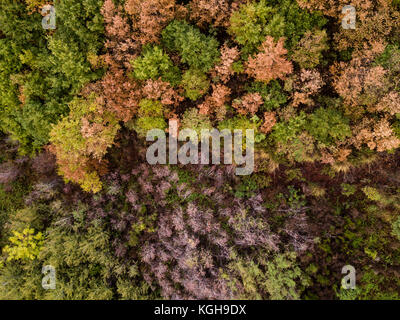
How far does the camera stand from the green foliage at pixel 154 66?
11891mm

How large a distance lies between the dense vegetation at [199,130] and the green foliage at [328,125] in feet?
0.31

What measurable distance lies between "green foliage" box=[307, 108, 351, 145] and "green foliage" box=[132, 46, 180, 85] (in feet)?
24.8

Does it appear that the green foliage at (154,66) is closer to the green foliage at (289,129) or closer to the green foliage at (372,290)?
the green foliage at (289,129)

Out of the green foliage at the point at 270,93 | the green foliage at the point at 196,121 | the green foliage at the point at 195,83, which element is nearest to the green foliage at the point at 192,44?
the green foliage at the point at 195,83

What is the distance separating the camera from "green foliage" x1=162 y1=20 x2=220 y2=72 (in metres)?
11.8

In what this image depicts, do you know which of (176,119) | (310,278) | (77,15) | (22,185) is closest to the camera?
(77,15)

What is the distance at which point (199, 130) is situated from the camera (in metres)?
13.2

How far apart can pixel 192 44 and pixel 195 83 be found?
183 cm

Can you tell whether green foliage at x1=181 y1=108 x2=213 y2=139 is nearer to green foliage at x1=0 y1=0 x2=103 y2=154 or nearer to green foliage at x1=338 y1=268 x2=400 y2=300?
green foliage at x1=0 y1=0 x2=103 y2=154

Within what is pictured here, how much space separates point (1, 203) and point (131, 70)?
14.3m

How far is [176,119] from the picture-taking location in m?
13.2

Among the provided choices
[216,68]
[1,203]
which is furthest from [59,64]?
[1,203]

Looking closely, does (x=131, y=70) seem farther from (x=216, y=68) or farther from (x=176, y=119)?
(x=216, y=68)
